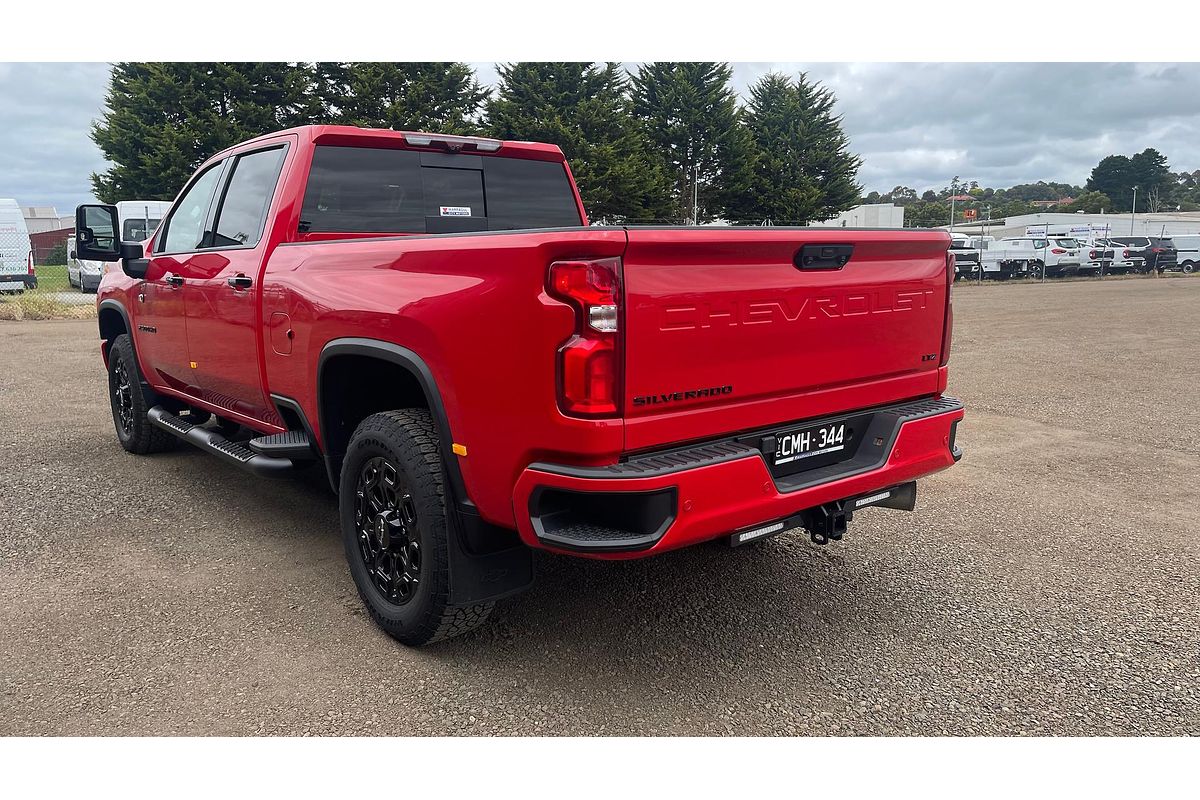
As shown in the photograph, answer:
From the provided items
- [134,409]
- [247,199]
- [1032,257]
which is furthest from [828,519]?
[1032,257]

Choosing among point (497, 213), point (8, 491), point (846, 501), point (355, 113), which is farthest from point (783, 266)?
point (355, 113)

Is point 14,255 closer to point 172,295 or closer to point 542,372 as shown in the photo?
point 172,295

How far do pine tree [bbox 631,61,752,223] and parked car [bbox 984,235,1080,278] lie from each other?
39.3 ft

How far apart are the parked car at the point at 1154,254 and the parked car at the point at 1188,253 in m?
0.34

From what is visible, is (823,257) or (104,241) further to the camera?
(104,241)

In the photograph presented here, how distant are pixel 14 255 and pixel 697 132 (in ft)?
86.6

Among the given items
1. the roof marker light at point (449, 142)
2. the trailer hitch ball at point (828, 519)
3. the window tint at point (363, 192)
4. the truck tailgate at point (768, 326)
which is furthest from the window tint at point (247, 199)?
the trailer hitch ball at point (828, 519)

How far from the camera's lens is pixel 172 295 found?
4.95 meters

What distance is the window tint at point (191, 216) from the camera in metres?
4.92

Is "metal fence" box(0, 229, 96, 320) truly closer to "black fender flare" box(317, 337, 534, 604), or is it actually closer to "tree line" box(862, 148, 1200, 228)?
"black fender flare" box(317, 337, 534, 604)

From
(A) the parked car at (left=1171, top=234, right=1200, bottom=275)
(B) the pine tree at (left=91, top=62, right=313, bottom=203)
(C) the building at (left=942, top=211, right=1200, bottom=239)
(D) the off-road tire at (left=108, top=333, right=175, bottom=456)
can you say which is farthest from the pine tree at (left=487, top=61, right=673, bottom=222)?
(C) the building at (left=942, top=211, right=1200, bottom=239)

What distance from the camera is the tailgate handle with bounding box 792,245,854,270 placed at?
2.88 metres

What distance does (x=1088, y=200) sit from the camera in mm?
89000

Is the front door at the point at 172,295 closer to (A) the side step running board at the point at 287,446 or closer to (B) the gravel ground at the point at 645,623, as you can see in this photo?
(B) the gravel ground at the point at 645,623
